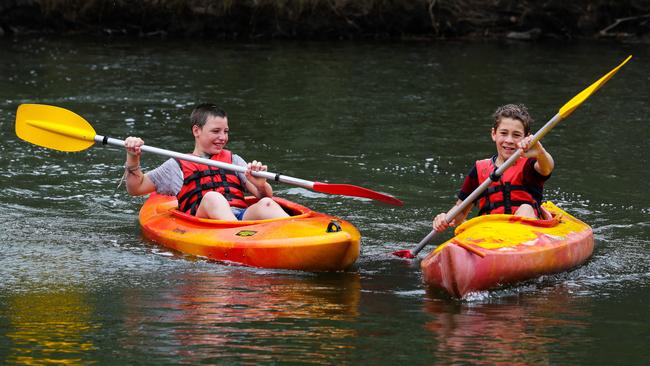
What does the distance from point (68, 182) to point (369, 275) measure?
9.70 feet

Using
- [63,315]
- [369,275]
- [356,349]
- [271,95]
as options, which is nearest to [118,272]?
[63,315]

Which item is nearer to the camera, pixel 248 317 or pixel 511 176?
pixel 248 317

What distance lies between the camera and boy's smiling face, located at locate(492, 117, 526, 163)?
5.48 meters

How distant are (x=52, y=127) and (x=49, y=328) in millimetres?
2545

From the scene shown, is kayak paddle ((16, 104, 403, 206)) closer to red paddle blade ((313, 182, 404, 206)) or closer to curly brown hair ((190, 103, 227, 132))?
curly brown hair ((190, 103, 227, 132))

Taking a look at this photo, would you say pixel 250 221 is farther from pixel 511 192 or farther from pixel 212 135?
pixel 511 192

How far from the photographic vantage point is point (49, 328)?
14.1 ft

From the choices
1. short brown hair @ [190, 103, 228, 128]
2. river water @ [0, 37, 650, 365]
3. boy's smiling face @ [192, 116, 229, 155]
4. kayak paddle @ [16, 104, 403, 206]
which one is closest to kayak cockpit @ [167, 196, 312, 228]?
river water @ [0, 37, 650, 365]

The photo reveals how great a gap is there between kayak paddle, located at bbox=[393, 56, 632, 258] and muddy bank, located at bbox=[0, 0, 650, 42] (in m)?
9.16

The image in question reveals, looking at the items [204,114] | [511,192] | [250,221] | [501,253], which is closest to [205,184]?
[204,114]

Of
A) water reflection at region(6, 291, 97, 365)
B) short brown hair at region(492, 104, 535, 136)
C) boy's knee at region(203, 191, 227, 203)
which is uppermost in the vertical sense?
short brown hair at region(492, 104, 535, 136)

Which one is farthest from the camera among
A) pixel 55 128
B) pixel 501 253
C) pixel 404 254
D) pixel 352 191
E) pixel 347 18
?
pixel 347 18

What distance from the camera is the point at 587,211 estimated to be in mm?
6910

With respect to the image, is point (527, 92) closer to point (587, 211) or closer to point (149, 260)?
point (587, 211)
